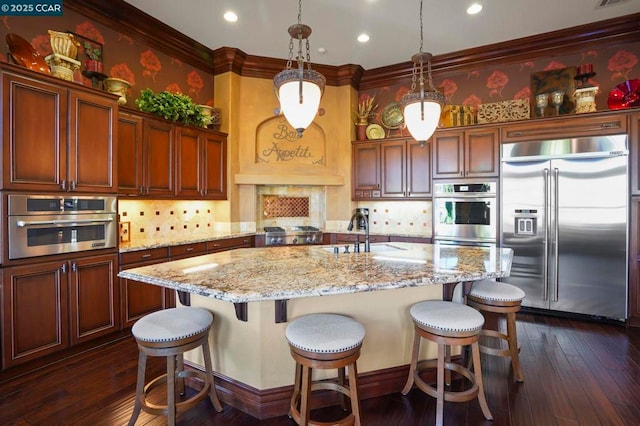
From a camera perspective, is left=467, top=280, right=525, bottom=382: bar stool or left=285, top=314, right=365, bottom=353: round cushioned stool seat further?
left=467, top=280, right=525, bottom=382: bar stool

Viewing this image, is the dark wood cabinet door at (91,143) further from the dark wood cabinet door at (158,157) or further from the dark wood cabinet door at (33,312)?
the dark wood cabinet door at (33,312)

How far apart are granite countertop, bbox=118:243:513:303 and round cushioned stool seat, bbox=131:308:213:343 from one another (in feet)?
0.84

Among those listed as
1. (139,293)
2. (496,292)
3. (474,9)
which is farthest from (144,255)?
Result: (474,9)

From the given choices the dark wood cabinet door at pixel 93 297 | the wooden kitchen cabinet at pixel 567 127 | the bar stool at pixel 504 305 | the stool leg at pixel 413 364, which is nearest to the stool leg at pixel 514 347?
the bar stool at pixel 504 305

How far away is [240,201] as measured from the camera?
4789 millimetres

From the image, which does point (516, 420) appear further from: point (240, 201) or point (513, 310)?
point (240, 201)

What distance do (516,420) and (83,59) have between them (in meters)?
4.67

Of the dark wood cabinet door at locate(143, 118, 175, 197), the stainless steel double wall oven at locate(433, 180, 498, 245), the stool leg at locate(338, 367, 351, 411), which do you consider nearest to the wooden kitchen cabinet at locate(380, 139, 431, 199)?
the stainless steel double wall oven at locate(433, 180, 498, 245)

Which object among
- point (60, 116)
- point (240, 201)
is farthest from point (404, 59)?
point (60, 116)

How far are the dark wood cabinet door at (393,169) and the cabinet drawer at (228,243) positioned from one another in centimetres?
205

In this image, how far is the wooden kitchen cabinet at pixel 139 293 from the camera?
3094 millimetres

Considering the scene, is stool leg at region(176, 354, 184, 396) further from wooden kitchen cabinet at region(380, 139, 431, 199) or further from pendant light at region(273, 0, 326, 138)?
wooden kitchen cabinet at region(380, 139, 431, 199)

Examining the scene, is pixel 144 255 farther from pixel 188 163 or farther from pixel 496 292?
pixel 496 292

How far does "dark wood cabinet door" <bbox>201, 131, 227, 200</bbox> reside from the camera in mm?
4301
